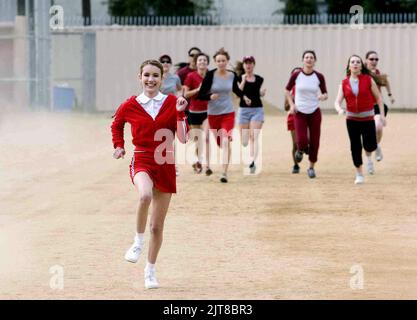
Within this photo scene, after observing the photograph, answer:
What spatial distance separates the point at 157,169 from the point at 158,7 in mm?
37718

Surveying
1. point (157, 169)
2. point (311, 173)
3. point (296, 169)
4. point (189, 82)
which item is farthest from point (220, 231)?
point (296, 169)

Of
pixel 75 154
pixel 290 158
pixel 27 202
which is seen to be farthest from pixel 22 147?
pixel 27 202

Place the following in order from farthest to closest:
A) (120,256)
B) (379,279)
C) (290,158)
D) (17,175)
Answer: (290,158), (17,175), (120,256), (379,279)

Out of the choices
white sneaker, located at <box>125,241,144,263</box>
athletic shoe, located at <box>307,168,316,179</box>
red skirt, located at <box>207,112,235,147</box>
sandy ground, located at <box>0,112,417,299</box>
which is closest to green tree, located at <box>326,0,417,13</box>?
sandy ground, located at <box>0,112,417,299</box>

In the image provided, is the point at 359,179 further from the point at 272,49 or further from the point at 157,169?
the point at 272,49

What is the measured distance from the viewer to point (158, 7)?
157 ft

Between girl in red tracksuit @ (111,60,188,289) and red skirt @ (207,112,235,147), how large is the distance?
9534 mm

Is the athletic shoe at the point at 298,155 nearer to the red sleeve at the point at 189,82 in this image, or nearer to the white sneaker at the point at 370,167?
the white sneaker at the point at 370,167

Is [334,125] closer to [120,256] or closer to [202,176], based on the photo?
[202,176]

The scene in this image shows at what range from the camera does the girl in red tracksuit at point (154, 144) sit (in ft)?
35.2

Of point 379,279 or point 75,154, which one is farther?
point 75,154

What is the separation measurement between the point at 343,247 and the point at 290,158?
11.6 metres

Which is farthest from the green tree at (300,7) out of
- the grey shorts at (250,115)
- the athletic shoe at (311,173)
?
the athletic shoe at (311,173)

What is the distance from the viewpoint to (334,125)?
114 ft
